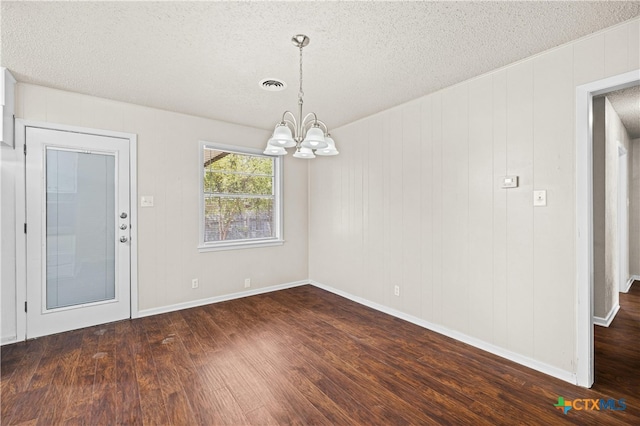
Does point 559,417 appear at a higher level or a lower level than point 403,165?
lower

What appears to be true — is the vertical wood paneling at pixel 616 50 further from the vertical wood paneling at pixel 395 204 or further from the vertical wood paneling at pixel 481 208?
the vertical wood paneling at pixel 395 204

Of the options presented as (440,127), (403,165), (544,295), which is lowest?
(544,295)

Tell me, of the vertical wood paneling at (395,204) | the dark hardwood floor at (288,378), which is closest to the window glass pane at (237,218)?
the dark hardwood floor at (288,378)

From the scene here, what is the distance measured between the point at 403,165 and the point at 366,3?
1.98 m

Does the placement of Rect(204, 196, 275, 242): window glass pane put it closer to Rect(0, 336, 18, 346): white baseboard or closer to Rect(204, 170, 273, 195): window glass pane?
Rect(204, 170, 273, 195): window glass pane

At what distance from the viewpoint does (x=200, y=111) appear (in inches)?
149

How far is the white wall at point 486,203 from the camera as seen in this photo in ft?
7.47

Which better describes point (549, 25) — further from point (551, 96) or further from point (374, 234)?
point (374, 234)

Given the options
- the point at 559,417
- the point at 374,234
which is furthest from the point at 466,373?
the point at 374,234

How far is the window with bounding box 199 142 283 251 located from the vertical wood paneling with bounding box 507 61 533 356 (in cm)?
319

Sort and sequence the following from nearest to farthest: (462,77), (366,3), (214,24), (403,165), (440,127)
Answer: (366,3)
(214,24)
(462,77)
(440,127)
(403,165)

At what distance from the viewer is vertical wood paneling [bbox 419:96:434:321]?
3219 millimetres

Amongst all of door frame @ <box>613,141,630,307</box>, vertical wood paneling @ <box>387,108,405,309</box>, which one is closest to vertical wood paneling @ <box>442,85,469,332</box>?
vertical wood paneling @ <box>387,108,405,309</box>

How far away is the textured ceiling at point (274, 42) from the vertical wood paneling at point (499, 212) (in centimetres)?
28
